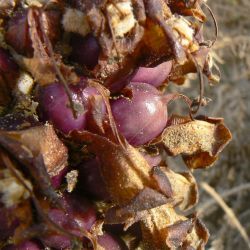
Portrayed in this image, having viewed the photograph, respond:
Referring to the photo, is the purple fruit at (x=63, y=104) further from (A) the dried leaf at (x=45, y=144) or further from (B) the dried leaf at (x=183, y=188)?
(B) the dried leaf at (x=183, y=188)

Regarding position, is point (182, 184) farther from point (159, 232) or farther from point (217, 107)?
point (217, 107)

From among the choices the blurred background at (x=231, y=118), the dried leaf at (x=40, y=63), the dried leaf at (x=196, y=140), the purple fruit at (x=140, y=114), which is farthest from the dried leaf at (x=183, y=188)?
the blurred background at (x=231, y=118)

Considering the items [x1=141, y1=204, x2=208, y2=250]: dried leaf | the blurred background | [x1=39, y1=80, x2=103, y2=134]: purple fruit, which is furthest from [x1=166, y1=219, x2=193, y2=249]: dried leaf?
the blurred background

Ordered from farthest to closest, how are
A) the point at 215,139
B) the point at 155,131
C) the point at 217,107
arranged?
the point at 217,107 < the point at 215,139 < the point at 155,131

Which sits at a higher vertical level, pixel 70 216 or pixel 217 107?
pixel 70 216

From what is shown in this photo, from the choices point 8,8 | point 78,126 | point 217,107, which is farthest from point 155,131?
point 217,107

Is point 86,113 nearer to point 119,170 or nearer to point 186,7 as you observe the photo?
point 119,170

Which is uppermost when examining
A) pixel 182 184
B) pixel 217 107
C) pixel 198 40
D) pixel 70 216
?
pixel 198 40
